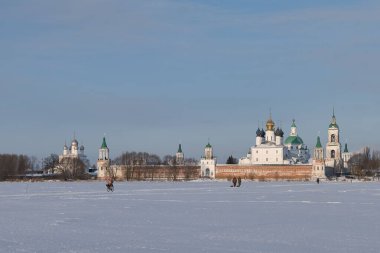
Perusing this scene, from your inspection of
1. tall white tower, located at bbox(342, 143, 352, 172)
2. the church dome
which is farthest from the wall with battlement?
the church dome

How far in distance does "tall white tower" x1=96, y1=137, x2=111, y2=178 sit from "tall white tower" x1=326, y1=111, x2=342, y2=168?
3904cm

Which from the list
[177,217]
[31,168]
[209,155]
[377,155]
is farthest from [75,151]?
[177,217]

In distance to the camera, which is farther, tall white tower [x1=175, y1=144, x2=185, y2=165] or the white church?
tall white tower [x1=175, y1=144, x2=185, y2=165]

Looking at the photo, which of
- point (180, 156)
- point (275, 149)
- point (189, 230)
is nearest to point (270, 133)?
point (275, 149)

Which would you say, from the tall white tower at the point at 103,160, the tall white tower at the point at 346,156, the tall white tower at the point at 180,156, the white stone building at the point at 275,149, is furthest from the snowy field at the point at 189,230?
the tall white tower at the point at 346,156

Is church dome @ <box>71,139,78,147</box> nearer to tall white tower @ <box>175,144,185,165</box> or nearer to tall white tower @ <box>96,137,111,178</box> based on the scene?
tall white tower @ <box>96,137,111,178</box>

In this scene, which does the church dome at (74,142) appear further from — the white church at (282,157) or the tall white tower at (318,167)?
the tall white tower at (318,167)

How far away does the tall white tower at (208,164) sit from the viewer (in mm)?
123062

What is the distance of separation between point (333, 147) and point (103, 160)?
136 ft

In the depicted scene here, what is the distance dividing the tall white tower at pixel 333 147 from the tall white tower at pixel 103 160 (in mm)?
39039

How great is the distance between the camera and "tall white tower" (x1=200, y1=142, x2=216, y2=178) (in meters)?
123

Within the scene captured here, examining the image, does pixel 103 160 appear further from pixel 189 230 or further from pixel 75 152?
pixel 189 230

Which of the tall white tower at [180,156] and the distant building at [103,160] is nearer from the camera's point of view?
the distant building at [103,160]

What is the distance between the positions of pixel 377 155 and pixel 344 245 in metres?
122
